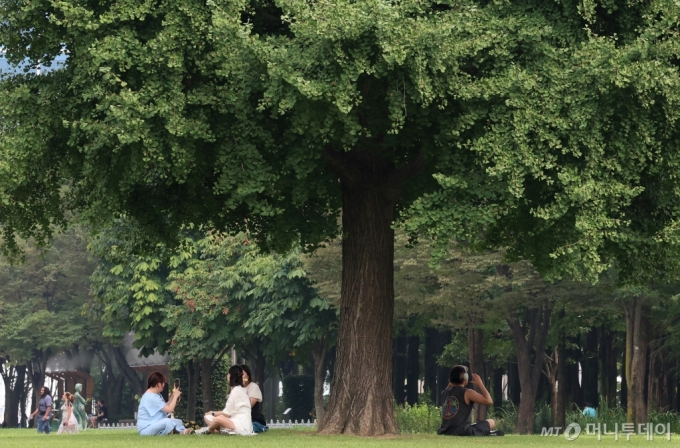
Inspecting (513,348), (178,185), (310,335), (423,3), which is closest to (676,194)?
(423,3)

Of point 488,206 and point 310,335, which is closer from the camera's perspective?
point 488,206

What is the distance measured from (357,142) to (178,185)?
3.75 m

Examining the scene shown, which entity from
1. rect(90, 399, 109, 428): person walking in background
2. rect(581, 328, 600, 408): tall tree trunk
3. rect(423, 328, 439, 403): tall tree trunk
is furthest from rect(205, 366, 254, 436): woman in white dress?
rect(90, 399, 109, 428): person walking in background

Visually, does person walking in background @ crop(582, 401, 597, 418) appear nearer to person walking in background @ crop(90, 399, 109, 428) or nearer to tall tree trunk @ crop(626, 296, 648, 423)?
tall tree trunk @ crop(626, 296, 648, 423)

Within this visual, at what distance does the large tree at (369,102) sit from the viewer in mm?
17859

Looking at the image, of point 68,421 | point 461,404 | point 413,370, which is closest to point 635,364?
point 68,421

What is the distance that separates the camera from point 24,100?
65.2 feet

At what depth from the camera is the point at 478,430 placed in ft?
65.2

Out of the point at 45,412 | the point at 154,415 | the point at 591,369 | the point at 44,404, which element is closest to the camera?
the point at 154,415

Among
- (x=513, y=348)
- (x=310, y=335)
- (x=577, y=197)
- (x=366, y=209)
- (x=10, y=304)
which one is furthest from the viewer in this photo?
(x=10, y=304)

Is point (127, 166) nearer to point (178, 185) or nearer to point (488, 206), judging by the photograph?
point (178, 185)

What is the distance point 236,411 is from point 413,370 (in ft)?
115

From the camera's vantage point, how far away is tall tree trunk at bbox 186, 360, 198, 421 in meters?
51.6

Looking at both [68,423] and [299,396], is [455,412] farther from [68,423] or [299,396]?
[299,396]
